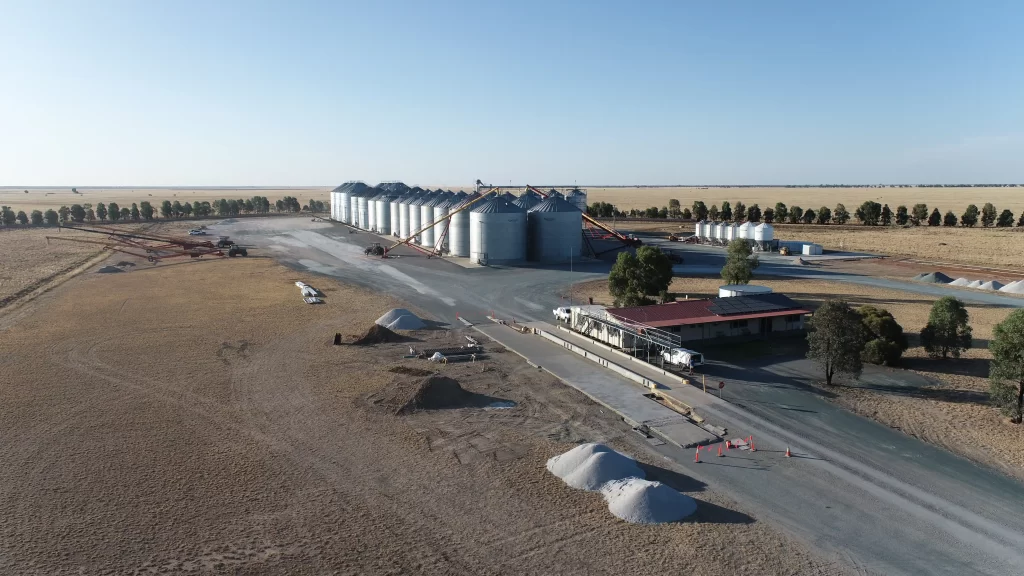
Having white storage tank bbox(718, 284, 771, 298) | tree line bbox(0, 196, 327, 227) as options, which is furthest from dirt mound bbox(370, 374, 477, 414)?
tree line bbox(0, 196, 327, 227)

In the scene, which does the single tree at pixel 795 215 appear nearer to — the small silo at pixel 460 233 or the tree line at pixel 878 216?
the tree line at pixel 878 216

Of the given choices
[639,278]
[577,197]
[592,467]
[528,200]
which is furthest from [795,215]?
[592,467]

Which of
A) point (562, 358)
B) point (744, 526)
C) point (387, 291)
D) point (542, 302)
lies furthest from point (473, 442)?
point (387, 291)

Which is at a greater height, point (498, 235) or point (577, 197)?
point (577, 197)

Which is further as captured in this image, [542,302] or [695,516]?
[542,302]

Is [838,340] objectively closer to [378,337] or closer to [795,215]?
[378,337]

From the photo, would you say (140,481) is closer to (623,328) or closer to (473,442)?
(473,442)
